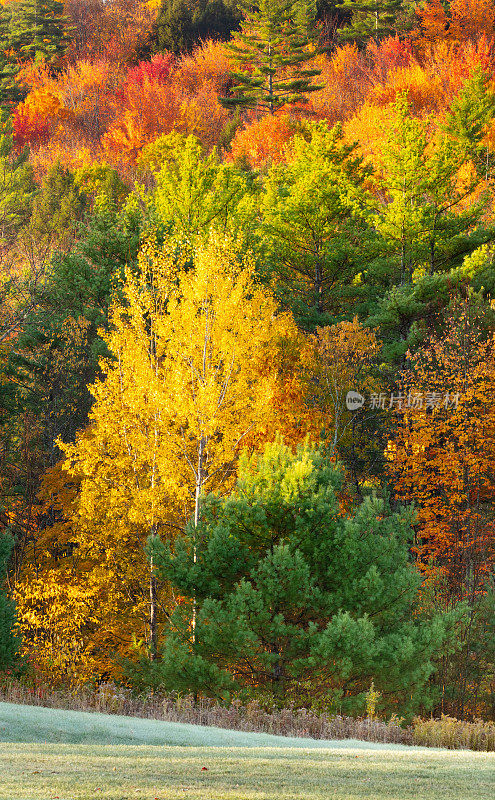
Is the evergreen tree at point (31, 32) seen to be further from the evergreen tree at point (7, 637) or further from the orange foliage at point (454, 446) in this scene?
the evergreen tree at point (7, 637)

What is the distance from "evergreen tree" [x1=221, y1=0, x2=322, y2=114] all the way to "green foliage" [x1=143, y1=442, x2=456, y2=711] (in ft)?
136

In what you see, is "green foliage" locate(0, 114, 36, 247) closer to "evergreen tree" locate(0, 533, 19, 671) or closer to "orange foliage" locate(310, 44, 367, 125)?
"orange foliage" locate(310, 44, 367, 125)

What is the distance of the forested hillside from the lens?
59.9 feet

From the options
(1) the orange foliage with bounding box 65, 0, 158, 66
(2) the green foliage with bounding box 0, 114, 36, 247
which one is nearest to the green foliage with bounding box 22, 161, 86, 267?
(2) the green foliage with bounding box 0, 114, 36, 247

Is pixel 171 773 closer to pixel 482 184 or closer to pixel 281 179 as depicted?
pixel 281 179

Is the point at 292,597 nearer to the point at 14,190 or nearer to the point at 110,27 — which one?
the point at 14,190

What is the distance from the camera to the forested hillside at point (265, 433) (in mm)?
18266

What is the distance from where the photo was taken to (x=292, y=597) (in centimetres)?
1781

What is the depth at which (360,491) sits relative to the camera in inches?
1163

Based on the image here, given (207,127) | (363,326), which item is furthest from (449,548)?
(207,127)

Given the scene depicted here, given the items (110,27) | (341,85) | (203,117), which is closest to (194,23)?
(110,27)

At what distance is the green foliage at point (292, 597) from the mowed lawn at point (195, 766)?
7.21 m

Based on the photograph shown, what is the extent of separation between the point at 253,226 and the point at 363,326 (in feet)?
25.0

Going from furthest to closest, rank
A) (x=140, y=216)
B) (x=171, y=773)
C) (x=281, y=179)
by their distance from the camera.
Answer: (x=281, y=179)
(x=140, y=216)
(x=171, y=773)
